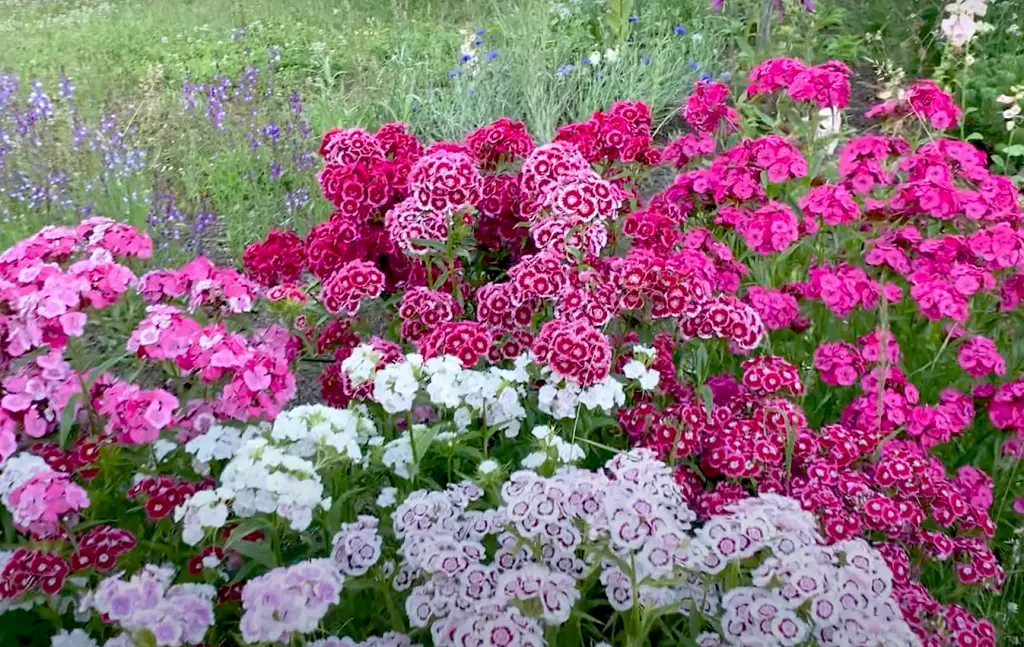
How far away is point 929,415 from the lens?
2260mm

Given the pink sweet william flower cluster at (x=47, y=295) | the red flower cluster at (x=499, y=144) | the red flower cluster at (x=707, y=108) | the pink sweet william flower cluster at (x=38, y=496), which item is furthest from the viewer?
the red flower cluster at (x=707, y=108)

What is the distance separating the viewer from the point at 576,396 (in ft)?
7.00

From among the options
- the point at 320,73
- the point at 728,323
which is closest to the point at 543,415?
the point at 728,323

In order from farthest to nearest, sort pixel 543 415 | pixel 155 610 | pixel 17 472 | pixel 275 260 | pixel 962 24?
1. pixel 962 24
2. pixel 275 260
3. pixel 543 415
4. pixel 17 472
5. pixel 155 610

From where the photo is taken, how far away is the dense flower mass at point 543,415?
1.53 metres

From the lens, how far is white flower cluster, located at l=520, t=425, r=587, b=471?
74.9 inches

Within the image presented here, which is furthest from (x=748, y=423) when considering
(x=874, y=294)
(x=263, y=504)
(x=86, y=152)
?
(x=86, y=152)

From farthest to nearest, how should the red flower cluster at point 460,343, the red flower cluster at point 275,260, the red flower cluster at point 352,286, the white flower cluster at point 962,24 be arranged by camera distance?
the white flower cluster at point 962,24 < the red flower cluster at point 275,260 < the red flower cluster at point 352,286 < the red flower cluster at point 460,343

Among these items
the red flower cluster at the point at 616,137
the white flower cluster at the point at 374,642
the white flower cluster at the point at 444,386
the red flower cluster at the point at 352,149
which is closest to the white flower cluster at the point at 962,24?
the red flower cluster at the point at 616,137

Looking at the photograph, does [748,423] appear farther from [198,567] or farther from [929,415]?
[198,567]

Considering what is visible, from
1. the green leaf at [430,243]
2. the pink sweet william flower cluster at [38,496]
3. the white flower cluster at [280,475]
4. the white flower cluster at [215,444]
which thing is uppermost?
the green leaf at [430,243]

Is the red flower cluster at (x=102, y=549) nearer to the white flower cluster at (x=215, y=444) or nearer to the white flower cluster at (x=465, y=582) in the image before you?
the white flower cluster at (x=215, y=444)

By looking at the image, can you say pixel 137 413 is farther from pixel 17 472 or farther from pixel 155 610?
pixel 155 610

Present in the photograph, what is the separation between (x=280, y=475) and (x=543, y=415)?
879mm
